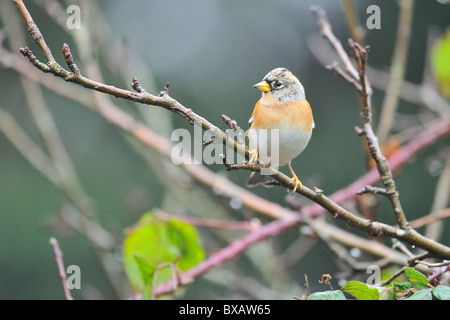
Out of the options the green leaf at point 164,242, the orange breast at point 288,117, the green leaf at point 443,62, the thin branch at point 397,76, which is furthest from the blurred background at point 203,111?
the orange breast at point 288,117

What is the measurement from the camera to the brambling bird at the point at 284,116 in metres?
1.89

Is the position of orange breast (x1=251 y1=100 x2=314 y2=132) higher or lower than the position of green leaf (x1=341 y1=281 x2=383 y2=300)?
higher

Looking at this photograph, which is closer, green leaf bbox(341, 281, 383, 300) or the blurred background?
green leaf bbox(341, 281, 383, 300)

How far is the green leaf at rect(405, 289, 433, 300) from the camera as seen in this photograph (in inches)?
47.8

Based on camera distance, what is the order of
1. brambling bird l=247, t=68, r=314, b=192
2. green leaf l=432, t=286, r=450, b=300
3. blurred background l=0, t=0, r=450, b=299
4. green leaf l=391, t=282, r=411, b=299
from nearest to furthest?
green leaf l=432, t=286, r=450, b=300 → green leaf l=391, t=282, r=411, b=299 → brambling bird l=247, t=68, r=314, b=192 → blurred background l=0, t=0, r=450, b=299

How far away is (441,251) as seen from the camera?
145 cm

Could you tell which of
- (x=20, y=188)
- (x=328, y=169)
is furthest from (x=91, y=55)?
(x=20, y=188)

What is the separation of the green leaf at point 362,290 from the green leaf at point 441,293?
0.51ft

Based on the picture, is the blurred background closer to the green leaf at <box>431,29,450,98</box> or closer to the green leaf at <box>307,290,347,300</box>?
the green leaf at <box>431,29,450,98</box>

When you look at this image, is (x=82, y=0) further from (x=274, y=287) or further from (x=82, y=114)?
(x=82, y=114)

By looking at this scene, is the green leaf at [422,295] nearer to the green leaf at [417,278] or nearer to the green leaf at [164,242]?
the green leaf at [417,278]

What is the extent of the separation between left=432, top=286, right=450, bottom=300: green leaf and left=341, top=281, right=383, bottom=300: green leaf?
155 millimetres

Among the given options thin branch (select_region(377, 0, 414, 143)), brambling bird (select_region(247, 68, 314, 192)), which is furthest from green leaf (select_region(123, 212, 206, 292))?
thin branch (select_region(377, 0, 414, 143))

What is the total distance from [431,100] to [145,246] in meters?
2.11
